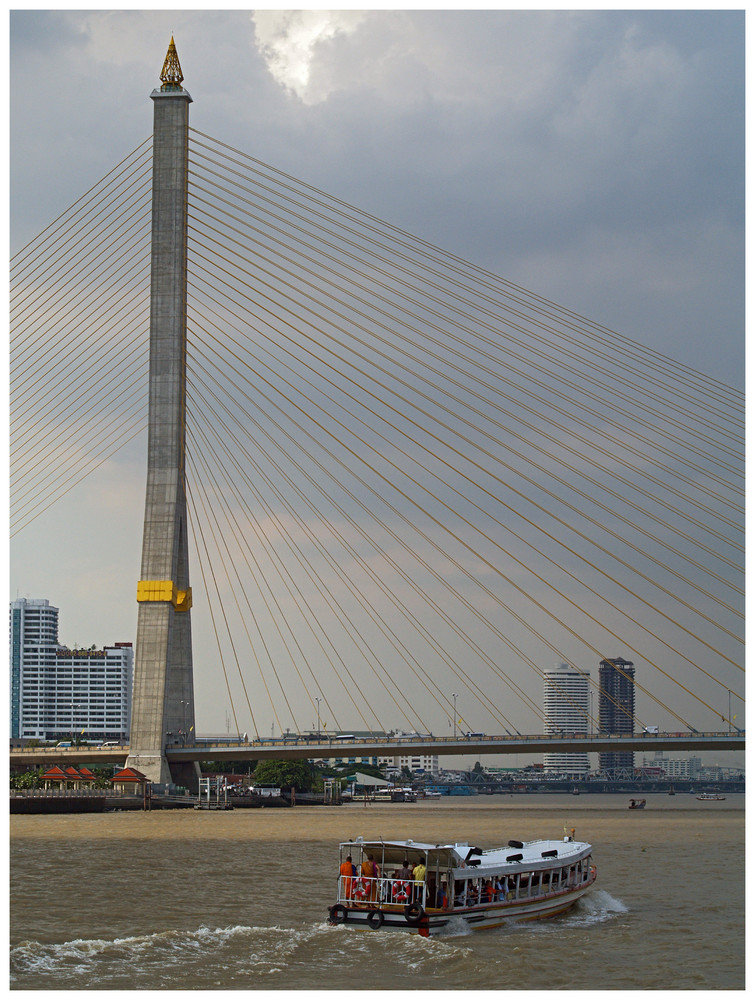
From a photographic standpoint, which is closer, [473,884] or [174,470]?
[473,884]

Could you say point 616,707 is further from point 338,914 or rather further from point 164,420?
point 338,914

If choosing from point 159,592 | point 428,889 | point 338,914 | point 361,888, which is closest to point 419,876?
point 428,889

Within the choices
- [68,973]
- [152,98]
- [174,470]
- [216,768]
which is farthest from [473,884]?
[216,768]

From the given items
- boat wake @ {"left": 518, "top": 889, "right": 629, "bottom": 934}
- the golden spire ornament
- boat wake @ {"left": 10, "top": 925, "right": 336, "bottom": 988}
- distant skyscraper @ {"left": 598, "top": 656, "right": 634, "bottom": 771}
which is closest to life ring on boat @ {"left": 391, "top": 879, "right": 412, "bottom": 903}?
boat wake @ {"left": 10, "top": 925, "right": 336, "bottom": 988}

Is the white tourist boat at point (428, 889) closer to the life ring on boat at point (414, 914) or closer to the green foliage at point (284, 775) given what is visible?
the life ring on boat at point (414, 914)

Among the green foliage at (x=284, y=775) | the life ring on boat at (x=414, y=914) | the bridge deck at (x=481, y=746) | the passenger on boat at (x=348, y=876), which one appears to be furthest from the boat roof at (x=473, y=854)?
the green foliage at (x=284, y=775)

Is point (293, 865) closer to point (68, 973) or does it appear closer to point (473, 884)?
point (473, 884)
